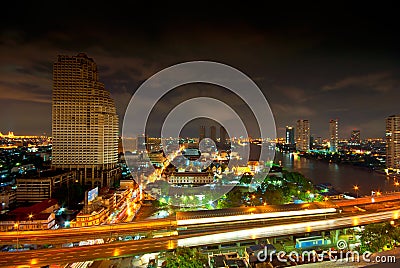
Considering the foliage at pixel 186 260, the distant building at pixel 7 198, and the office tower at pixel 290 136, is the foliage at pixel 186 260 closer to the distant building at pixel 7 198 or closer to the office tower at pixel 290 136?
the distant building at pixel 7 198

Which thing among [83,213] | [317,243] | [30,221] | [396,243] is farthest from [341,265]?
[30,221]

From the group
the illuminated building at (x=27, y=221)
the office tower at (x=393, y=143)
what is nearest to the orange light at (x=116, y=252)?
the illuminated building at (x=27, y=221)

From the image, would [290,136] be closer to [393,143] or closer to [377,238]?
[393,143]

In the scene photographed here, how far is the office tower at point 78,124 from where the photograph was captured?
866cm

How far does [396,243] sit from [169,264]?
8.49 ft

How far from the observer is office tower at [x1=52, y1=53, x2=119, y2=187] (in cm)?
866

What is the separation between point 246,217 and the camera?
384cm

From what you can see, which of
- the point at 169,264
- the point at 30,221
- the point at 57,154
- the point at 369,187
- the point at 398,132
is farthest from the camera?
the point at 398,132

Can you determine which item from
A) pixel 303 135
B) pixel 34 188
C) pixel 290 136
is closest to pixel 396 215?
pixel 34 188

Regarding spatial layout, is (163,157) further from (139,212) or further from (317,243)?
(317,243)

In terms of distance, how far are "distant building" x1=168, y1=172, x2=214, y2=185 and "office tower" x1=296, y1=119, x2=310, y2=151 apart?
20813 millimetres

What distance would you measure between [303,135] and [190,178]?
22179mm

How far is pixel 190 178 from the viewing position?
27.7 feet

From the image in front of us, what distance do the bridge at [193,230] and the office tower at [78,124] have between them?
5.39m
